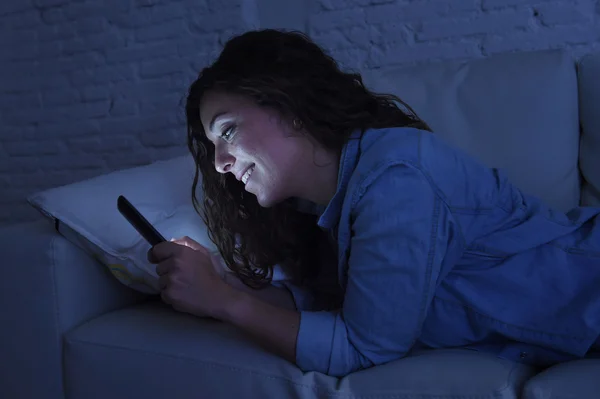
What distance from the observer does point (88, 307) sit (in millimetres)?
1076

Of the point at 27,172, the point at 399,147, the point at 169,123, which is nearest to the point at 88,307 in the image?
the point at 399,147

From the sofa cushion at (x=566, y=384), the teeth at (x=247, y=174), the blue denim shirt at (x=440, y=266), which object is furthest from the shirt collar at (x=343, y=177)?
the sofa cushion at (x=566, y=384)

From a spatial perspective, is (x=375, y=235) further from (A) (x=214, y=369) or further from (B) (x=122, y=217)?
(B) (x=122, y=217)

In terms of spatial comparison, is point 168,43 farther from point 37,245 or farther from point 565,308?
point 565,308

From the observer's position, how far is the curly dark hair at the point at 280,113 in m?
0.95

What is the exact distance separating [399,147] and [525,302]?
0.98 feet

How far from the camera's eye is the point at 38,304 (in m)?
1.03

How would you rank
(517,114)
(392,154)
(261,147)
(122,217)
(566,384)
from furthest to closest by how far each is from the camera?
(517,114), (122,217), (261,147), (392,154), (566,384)

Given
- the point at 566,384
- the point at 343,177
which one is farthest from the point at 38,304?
the point at 566,384

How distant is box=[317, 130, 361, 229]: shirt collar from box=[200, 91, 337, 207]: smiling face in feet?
0.22

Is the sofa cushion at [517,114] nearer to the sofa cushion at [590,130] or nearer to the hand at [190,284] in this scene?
the sofa cushion at [590,130]

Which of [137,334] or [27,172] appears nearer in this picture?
[137,334]

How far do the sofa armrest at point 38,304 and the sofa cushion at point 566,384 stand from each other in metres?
0.76

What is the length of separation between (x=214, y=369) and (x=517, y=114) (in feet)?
2.70
